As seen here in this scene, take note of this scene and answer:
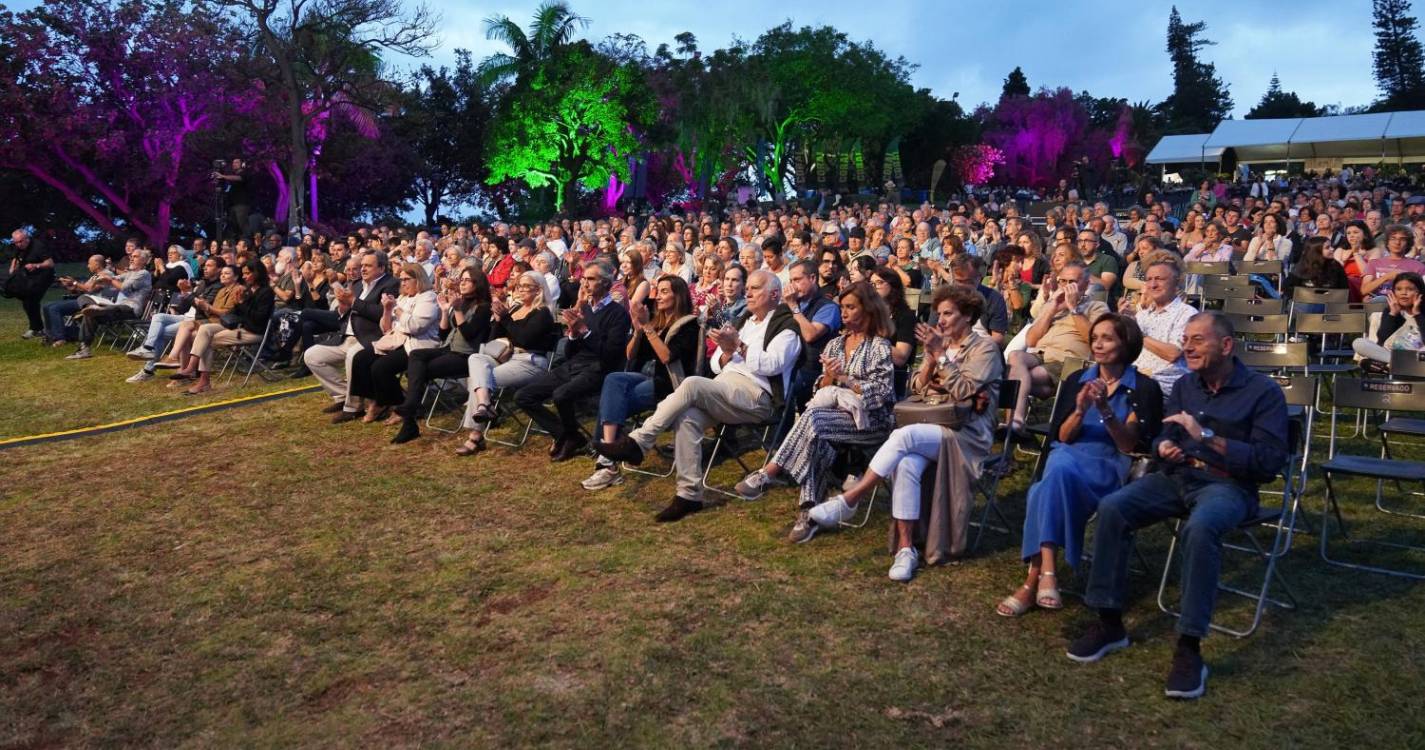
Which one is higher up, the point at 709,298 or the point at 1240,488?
the point at 709,298

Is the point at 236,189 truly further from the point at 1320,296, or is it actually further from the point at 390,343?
the point at 1320,296

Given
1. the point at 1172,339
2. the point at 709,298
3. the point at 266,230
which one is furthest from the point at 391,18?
the point at 1172,339

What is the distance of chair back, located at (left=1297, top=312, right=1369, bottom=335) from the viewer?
7.97 metres

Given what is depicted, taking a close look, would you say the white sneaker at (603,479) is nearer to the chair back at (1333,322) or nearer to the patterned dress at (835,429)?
the patterned dress at (835,429)

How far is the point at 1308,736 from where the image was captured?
353cm

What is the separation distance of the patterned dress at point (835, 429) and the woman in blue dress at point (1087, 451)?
0.99 metres

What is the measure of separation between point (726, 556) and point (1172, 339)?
2.82m

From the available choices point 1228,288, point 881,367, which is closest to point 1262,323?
point 1228,288

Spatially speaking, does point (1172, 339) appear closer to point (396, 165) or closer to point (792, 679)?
point (792, 679)

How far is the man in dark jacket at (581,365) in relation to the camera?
737 centimetres

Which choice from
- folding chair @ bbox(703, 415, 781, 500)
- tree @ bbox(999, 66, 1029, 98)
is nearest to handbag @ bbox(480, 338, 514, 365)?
folding chair @ bbox(703, 415, 781, 500)

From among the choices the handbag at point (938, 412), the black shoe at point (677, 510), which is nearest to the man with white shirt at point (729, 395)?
the black shoe at point (677, 510)

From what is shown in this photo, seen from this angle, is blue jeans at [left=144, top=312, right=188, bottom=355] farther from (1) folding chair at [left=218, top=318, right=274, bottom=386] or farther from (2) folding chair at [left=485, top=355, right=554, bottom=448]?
(2) folding chair at [left=485, top=355, right=554, bottom=448]

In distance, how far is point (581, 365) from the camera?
748cm
